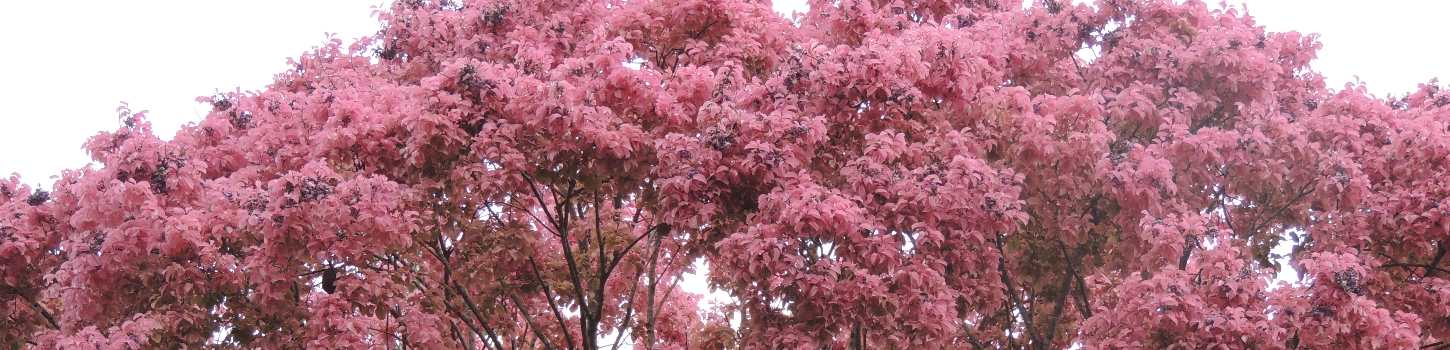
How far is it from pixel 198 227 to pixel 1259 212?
33.8 ft

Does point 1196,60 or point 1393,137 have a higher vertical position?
point 1196,60

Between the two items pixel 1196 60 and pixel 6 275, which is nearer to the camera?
pixel 6 275

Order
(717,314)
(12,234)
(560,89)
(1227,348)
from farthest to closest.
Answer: (717,314), (12,234), (560,89), (1227,348)

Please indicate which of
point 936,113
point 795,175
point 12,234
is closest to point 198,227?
point 12,234

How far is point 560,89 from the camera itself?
1267 cm

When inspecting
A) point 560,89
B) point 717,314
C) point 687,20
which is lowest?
point 560,89

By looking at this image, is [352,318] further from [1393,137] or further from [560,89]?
[1393,137]

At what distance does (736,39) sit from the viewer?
15.1m

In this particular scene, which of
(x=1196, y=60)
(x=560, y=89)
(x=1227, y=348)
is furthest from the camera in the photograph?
(x=1196, y=60)

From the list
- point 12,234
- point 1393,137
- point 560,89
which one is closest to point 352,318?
point 560,89

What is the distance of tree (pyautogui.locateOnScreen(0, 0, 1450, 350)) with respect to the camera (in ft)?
39.3

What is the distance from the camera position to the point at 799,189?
11.8m

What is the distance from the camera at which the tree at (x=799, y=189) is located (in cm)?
1197

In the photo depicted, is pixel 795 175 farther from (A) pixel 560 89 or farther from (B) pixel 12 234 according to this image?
(B) pixel 12 234
